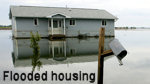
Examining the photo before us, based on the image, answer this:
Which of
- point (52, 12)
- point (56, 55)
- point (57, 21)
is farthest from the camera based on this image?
point (52, 12)

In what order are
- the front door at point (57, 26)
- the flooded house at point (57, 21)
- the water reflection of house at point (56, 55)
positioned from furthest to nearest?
1. the front door at point (57, 26)
2. the flooded house at point (57, 21)
3. the water reflection of house at point (56, 55)

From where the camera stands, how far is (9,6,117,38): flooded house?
88.4 feet

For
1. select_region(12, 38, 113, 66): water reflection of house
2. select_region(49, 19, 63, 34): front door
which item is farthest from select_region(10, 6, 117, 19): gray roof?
select_region(12, 38, 113, 66): water reflection of house

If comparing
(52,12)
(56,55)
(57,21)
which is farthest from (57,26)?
(56,55)

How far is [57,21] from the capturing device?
28.5 m

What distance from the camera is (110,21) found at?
33375 mm

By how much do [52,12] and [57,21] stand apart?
2942 millimetres

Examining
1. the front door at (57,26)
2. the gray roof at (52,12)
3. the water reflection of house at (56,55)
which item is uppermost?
the gray roof at (52,12)

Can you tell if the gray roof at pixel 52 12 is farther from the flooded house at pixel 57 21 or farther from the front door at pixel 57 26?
the front door at pixel 57 26

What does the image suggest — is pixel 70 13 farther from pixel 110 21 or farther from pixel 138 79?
pixel 138 79

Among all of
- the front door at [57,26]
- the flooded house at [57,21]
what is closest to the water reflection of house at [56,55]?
the flooded house at [57,21]

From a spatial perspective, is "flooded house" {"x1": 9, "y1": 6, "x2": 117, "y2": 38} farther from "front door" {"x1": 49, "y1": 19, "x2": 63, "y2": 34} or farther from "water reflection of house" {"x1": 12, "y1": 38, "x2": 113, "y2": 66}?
"water reflection of house" {"x1": 12, "y1": 38, "x2": 113, "y2": 66}

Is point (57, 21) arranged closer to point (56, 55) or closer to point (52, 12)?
point (52, 12)

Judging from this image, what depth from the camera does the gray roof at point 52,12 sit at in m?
27.9
